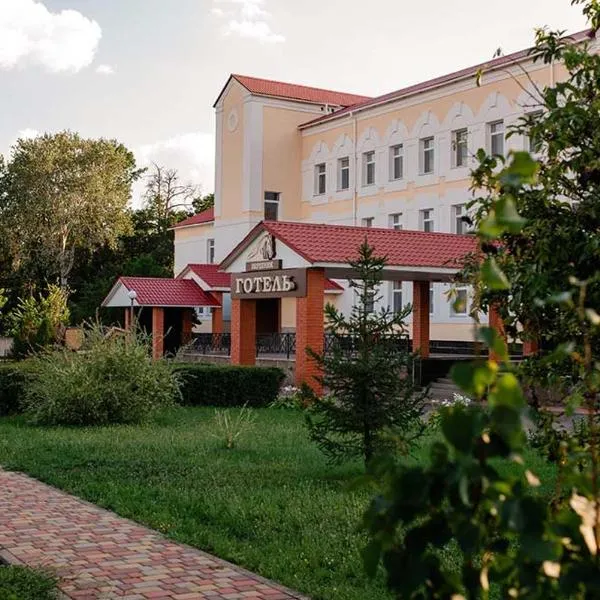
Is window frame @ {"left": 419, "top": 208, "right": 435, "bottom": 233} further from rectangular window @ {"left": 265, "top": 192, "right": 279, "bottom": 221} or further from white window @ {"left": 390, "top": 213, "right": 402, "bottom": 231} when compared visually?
rectangular window @ {"left": 265, "top": 192, "right": 279, "bottom": 221}

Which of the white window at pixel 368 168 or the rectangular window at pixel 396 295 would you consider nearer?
the rectangular window at pixel 396 295

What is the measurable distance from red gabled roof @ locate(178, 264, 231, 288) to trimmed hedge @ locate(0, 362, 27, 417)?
729 inches

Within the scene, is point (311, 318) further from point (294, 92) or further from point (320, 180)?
point (294, 92)

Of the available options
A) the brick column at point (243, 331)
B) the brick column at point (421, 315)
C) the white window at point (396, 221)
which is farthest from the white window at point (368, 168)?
the brick column at point (243, 331)

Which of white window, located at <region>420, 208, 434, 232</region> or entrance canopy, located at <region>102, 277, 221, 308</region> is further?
white window, located at <region>420, 208, 434, 232</region>

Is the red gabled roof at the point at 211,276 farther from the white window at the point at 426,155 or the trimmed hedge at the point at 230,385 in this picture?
the trimmed hedge at the point at 230,385

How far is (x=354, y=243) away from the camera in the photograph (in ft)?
77.7

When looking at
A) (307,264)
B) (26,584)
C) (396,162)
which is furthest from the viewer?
(396,162)

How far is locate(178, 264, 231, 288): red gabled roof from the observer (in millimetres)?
37562

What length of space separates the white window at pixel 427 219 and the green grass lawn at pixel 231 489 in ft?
74.1

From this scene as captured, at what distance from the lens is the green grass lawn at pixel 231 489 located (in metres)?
6.91

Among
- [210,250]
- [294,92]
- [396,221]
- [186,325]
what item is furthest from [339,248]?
[210,250]

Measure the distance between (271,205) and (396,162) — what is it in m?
7.12

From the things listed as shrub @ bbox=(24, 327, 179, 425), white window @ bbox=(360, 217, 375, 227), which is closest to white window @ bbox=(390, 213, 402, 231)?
white window @ bbox=(360, 217, 375, 227)
